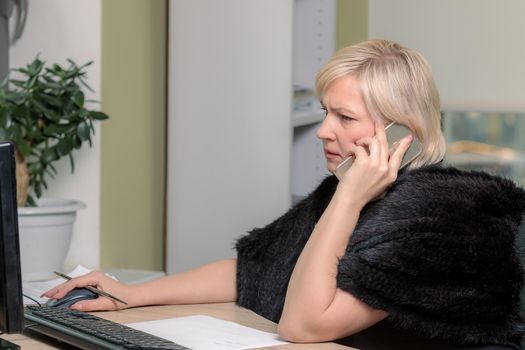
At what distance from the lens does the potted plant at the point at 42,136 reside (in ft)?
7.60

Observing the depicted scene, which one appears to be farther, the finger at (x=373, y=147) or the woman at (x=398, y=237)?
the finger at (x=373, y=147)

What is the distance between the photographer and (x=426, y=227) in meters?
1.37

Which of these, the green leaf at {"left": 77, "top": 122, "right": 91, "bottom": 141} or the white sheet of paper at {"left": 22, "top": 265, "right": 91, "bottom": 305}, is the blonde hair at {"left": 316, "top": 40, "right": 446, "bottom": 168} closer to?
the white sheet of paper at {"left": 22, "top": 265, "right": 91, "bottom": 305}

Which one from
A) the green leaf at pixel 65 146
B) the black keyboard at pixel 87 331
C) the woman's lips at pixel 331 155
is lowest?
the black keyboard at pixel 87 331

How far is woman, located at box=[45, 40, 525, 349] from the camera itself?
4.46 ft

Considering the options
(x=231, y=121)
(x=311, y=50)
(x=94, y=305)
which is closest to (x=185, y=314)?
(x=94, y=305)

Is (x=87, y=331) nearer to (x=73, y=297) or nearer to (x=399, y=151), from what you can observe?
(x=73, y=297)

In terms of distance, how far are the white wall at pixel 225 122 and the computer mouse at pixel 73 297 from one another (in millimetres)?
1033

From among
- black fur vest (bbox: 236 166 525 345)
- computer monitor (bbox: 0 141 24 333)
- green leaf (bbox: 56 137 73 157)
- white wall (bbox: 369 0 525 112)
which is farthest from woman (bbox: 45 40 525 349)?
white wall (bbox: 369 0 525 112)

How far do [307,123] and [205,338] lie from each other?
150 cm

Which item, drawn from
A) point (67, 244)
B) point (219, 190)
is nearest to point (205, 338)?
point (67, 244)

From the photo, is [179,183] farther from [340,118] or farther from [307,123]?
[340,118]

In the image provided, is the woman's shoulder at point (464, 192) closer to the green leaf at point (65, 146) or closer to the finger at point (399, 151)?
the finger at point (399, 151)

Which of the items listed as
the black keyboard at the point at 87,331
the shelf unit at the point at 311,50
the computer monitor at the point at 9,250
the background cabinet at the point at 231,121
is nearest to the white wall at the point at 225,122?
the background cabinet at the point at 231,121
